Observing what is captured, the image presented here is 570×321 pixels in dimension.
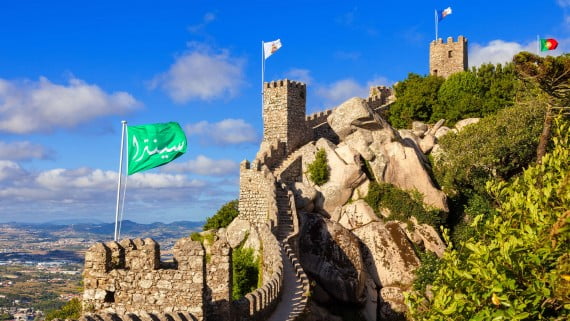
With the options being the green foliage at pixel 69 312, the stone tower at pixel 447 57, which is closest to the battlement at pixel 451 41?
the stone tower at pixel 447 57

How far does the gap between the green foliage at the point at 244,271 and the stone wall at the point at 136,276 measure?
43.6 ft

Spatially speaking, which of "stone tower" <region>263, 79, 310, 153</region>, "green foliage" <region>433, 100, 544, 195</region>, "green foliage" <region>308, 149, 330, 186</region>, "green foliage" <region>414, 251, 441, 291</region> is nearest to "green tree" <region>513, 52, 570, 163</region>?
"green foliage" <region>414, 251, 441, 291</region>

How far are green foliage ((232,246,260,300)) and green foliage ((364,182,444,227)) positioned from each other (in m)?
11.1

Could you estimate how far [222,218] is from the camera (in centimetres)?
4050

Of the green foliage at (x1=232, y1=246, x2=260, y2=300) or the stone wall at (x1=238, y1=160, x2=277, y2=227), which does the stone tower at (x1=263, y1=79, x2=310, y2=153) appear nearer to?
the stone wall at (x1=238, y1=160, x2=277, y2=227)

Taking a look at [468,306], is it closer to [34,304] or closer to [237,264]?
[237,264]

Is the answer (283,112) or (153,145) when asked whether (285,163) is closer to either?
(283,112)

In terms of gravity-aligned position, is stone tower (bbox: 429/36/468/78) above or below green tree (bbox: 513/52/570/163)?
above

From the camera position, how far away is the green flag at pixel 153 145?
16781mm

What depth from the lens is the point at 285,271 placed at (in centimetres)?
2681

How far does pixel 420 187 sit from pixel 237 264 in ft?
50.6

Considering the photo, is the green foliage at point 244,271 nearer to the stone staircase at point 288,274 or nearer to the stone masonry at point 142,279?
the stone staircase at point 288,274

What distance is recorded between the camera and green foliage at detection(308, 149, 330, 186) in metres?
38.7

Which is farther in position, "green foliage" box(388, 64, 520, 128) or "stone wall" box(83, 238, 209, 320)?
"green foliage" box(388, 64, 520, 128)
